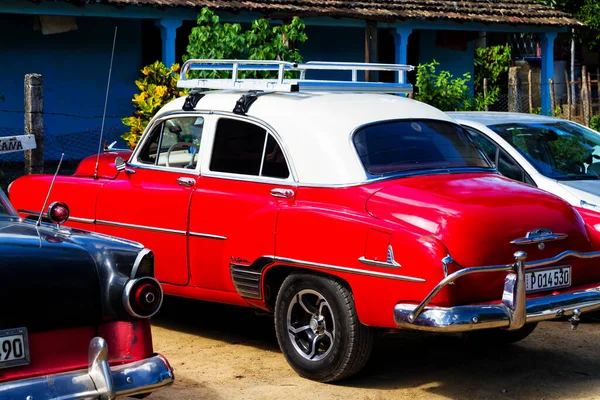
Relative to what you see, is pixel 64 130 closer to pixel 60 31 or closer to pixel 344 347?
pixel 60 31

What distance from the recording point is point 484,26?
22219 millimetres

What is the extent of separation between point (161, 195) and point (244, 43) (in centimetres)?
536

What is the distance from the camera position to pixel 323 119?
23.7 ft

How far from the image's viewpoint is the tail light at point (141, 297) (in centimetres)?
515

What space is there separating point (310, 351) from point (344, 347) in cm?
38

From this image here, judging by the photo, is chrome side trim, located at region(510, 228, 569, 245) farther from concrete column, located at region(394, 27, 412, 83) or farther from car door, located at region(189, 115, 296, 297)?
concrete column, located at region(394, 27, 412, 83)

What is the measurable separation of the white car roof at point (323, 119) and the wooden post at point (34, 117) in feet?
11.8

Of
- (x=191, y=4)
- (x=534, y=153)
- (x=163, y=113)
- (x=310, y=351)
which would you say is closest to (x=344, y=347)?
(x=310, y=351)

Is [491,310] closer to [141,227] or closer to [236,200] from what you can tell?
[236,200]

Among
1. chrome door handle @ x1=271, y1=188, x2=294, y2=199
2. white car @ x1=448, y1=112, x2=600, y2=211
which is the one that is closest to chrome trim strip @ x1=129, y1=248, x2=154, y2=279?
chrome door handle @ x1=271, y1=188, x2=294, y2=199

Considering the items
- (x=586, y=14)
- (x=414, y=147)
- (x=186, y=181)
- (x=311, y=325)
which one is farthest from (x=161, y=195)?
(x=586, y=14)

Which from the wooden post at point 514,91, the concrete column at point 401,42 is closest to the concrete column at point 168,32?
the concrete column at point 401,42

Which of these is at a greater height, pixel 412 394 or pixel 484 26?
pixel 484 26

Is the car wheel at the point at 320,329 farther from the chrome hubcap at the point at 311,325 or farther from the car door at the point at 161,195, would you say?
the car door at the point at 161,195
